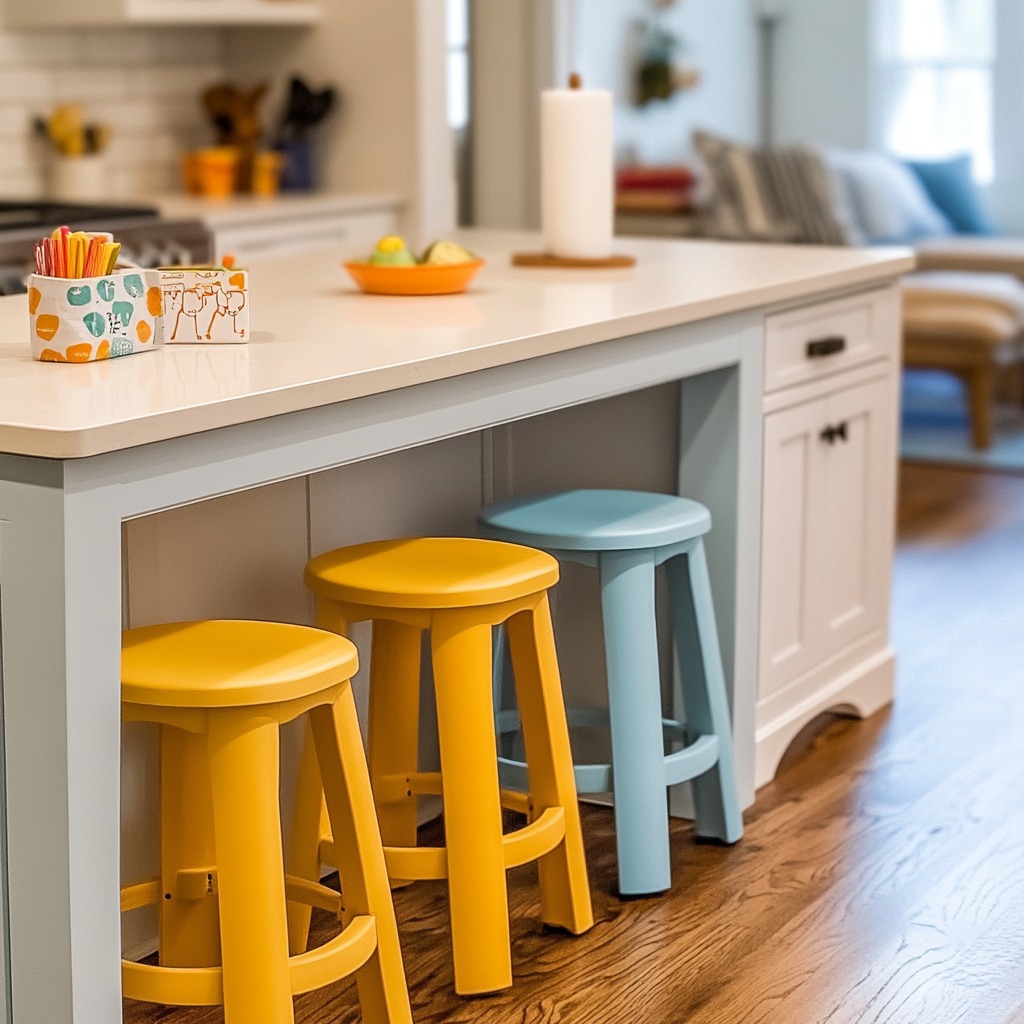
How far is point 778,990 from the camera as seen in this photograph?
2.16 m

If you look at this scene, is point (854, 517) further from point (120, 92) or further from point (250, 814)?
point (120, 92)

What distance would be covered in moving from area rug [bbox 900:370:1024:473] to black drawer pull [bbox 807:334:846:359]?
291 cm

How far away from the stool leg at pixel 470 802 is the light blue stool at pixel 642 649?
12.4 inches

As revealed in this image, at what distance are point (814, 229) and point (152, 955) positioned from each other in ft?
16.3

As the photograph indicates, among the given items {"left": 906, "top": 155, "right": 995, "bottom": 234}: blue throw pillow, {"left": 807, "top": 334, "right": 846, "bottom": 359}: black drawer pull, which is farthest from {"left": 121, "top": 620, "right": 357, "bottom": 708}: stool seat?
{"left": 906, "top": 155, "right": 995, "bottom": 234}: blue throw pillow

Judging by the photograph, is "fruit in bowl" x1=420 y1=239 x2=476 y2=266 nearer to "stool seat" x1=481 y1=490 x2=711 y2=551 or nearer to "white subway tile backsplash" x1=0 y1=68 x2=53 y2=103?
"stool seat" x1=481 y1=490 x2=711 y2=551

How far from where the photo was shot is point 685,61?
775 cm

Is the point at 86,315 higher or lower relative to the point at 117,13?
lower

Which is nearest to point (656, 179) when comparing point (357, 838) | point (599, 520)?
point (599, 520)

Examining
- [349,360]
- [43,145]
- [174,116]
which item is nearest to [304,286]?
[349,360]

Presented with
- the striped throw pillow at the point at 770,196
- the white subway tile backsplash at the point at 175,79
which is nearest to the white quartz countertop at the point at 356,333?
the white subway tile backsplash at the point at 175,79

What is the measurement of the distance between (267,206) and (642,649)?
258 centimetres

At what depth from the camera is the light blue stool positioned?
2.33 metres

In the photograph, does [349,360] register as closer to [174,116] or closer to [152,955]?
[152,955]
